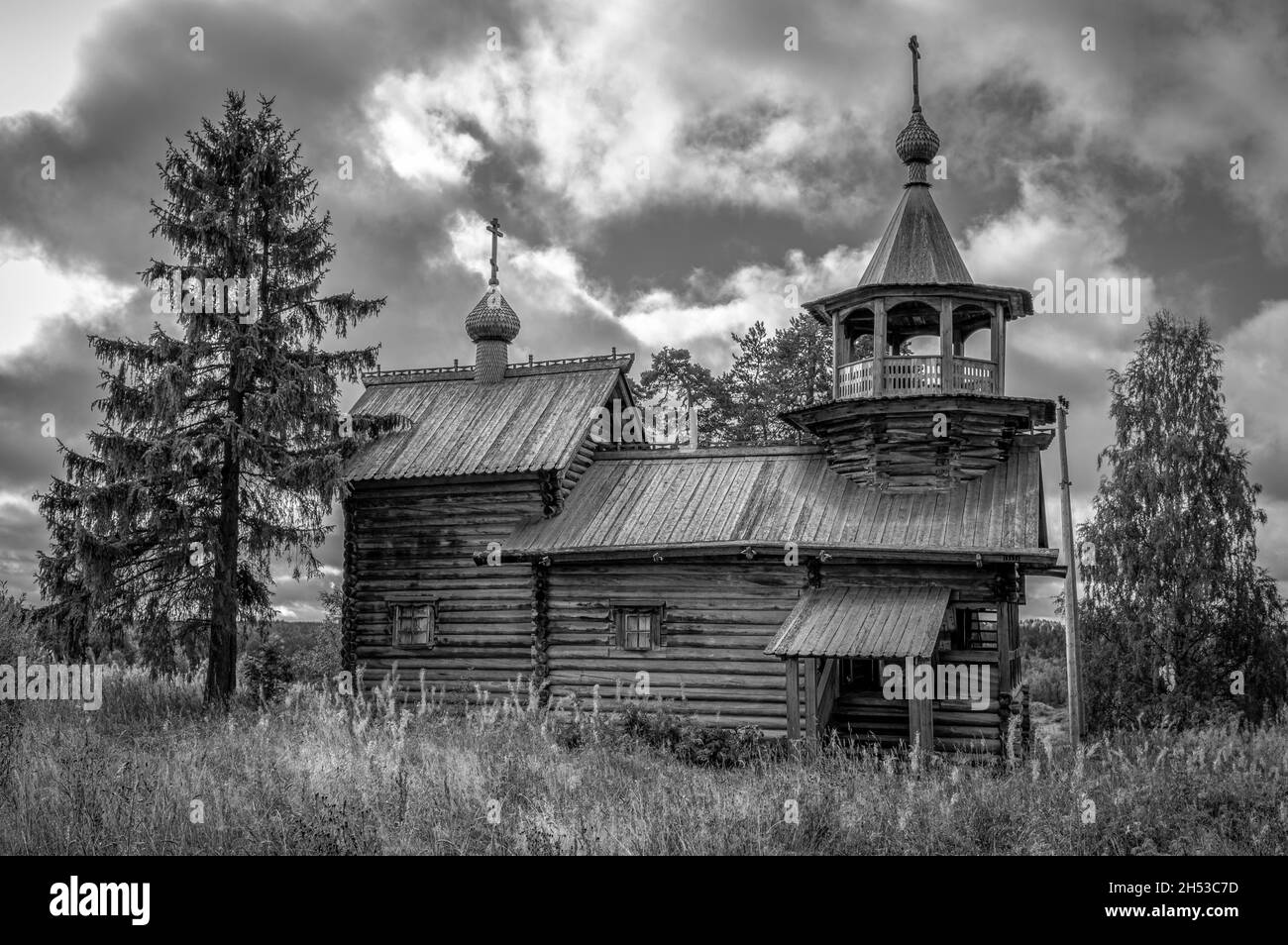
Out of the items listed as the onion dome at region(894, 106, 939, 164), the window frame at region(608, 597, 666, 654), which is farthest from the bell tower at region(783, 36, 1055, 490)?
the window frame at region(608, 597, 666, 654)

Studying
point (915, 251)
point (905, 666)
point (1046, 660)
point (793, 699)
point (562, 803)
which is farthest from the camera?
point (1046, 660)

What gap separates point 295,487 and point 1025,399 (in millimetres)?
13350

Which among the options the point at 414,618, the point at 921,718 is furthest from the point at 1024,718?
the point at 414,618

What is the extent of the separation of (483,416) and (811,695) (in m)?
10.5

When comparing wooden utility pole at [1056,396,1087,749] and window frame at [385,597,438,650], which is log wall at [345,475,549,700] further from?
wooden utility pole at [1056,396,1087,749]

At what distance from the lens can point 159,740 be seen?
51.0 ft

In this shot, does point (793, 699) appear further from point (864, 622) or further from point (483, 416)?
point (483, 416)

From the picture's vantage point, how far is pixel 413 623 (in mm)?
21109

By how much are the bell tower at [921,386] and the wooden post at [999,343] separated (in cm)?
2

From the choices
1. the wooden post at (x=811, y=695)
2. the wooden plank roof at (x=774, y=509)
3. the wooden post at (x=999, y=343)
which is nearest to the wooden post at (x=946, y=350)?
the wooden post at (x=999, y=343)

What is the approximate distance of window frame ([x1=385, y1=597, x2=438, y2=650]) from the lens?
20750mm

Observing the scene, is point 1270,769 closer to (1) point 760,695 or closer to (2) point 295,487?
(1) point 760,695

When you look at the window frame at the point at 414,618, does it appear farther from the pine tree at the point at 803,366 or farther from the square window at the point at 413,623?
the pine tree at the point at 803,366

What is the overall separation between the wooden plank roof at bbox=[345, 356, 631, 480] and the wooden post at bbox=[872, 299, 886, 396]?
5.88m
